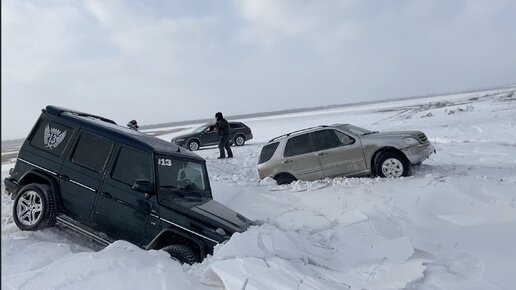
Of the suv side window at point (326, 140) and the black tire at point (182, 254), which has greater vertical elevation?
the suv side window at point (326, 140)

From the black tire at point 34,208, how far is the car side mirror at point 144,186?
1.45 m

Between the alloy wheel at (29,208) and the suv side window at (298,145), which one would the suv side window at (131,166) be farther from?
the suv side window at (298,145)

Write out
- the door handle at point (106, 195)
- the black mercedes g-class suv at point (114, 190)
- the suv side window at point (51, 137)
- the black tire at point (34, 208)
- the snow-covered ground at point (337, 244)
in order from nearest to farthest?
the snow-covered ground at point (337, 244)
the black mercedes g-class suv at point (114, 190)
the door handle at point (106, 195)
the black tire at point (34, 208)
the suv side window at point (51, 137)

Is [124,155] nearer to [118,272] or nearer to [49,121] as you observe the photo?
[49,121]

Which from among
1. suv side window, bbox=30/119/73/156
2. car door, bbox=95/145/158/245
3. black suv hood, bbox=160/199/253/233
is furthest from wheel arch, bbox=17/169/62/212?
black suv hood, bbox=160/199/253/233

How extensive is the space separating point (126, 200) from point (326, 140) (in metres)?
6.84

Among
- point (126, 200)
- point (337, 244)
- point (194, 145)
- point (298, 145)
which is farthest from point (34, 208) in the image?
point (194, 145)

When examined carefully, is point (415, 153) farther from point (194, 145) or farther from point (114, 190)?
point (194, 145)

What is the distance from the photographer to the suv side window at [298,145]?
440 inches

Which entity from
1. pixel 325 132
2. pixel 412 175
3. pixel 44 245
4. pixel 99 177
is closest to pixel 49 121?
pixel 99 177

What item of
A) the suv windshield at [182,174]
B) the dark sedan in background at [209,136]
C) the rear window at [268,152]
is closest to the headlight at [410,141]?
the rear window at [268,152]

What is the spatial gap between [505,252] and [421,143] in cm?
486

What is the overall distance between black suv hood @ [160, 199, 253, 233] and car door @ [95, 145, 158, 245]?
314mm

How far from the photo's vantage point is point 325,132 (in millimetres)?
11133
